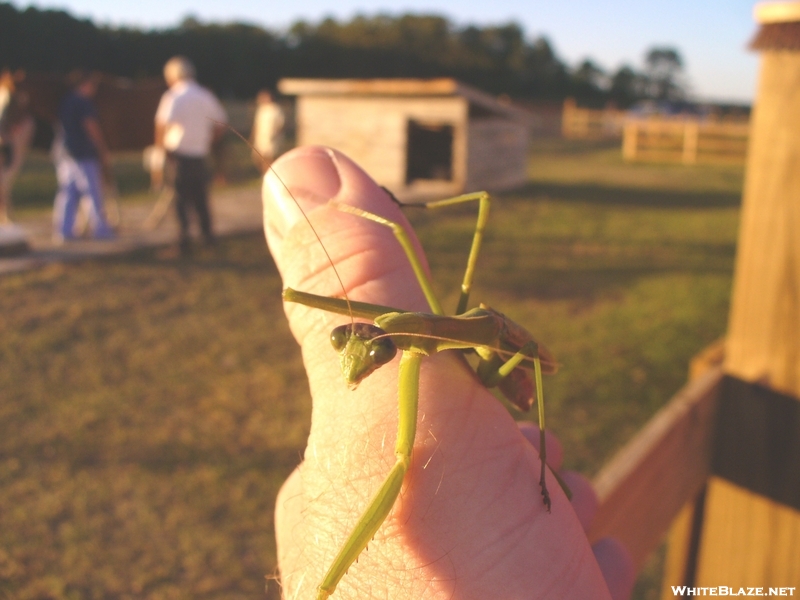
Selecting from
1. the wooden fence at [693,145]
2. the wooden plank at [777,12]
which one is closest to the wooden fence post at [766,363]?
the wooden plank at [777,12]

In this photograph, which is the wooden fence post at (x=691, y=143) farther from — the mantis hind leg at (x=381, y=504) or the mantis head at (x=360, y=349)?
the mantis hind leg at (x=381, y=504)

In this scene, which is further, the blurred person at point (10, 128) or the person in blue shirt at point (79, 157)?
the blurred person at point (10, 128)

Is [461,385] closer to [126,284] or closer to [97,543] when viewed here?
[97,543]

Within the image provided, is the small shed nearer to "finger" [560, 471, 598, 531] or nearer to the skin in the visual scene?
"finger" [560, 471, 598, 531]

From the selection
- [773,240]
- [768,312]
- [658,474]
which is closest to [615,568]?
[658,474]

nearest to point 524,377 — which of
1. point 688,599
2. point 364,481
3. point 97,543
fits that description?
point 364,481

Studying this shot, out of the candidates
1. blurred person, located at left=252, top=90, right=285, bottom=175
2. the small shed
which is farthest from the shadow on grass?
blurred person, located at left=252, top=90, right=285, bottom=175
